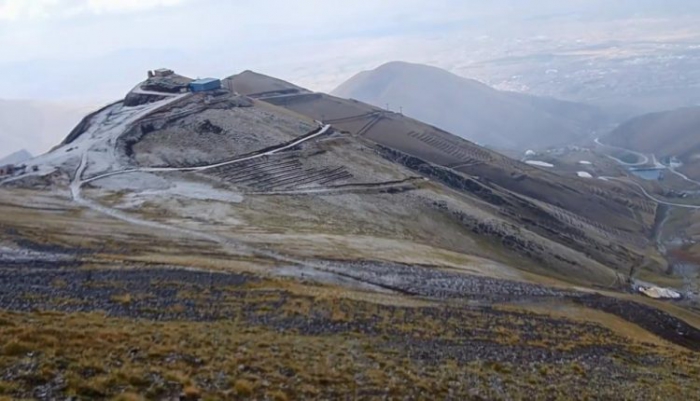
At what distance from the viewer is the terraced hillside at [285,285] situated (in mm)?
25141

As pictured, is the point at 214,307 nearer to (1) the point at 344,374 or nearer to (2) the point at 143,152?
(1) the point at 344,374

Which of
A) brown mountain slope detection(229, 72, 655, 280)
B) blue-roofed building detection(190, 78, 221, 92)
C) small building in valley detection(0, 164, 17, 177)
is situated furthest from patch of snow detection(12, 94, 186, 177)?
brown mountain slope detection(229, 72, 655, 280)

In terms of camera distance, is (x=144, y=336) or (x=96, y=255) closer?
(x=144, y=336)

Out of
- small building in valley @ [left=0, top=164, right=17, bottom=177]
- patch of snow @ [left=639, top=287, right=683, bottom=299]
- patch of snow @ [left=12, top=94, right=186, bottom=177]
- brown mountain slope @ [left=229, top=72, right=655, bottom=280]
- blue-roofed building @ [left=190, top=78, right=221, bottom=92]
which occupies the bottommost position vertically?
patch of snow @ [left=639, top=287, right=683, bottom=299]

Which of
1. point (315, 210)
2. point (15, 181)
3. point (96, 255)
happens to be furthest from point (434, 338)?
point (15, 181)

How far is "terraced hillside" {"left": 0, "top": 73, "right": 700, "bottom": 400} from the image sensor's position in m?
25.1

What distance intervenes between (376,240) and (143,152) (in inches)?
2126

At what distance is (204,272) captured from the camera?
44.3m

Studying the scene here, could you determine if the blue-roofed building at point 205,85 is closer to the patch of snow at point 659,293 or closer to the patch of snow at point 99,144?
the patch of snow at point 99,144

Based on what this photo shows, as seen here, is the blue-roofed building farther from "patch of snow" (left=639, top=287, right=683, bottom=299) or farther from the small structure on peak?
"patch of snow" (left=639, top=287, right=683, bottom=299)

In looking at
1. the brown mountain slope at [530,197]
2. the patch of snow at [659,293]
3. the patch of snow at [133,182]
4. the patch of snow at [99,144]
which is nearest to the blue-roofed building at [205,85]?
the patch of snow at [99,144]

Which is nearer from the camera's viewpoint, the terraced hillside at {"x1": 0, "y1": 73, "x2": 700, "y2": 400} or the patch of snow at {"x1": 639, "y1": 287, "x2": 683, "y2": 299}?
the terraced hillside at {"x1": 0, "y1": 73, "x2": 700, "y2": 400}

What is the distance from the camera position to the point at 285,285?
44312 mm

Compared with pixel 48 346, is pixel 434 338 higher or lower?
lower
